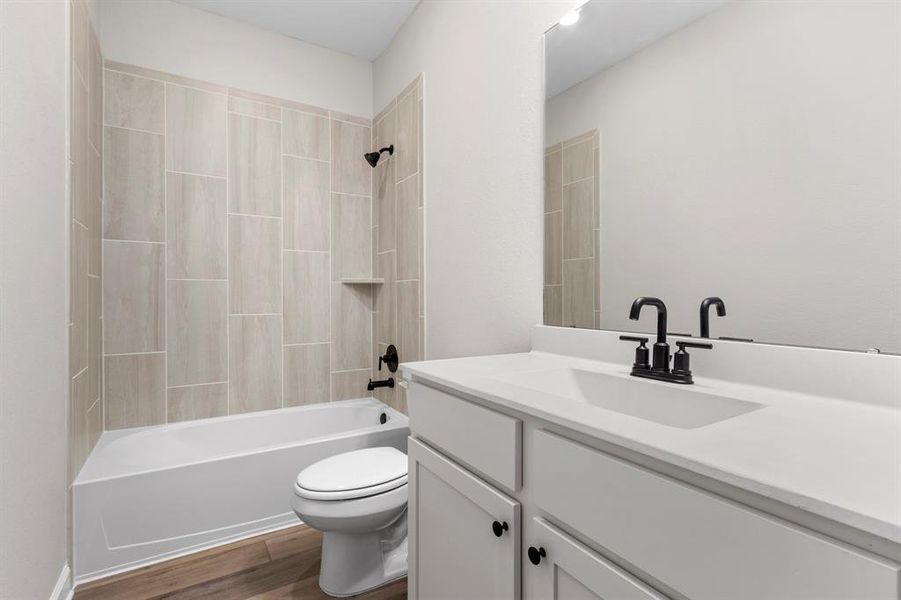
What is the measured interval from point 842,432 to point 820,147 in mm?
547

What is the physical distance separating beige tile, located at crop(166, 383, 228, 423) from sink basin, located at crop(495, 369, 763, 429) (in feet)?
6.50

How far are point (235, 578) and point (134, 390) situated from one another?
1.13 meters

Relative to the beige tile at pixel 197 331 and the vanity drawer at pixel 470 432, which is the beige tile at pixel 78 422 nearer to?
the beige tile at pixel 197 331

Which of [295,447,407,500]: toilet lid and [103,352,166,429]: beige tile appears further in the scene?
[103,352,166,429]: beige tile

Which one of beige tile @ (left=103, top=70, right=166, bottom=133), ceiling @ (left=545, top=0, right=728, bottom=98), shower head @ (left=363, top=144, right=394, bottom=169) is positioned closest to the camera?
ceiling @ (left=545, top=0, right=728, bottom=98)

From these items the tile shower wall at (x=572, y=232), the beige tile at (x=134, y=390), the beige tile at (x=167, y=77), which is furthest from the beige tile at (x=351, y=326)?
the tile shower wall at (x=572, y=232)

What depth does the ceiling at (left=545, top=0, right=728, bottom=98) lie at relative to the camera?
1091 mm

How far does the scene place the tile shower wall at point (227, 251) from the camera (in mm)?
2188

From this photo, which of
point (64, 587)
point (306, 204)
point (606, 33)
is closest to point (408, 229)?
point (306, 204)

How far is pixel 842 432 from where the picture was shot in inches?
23.9

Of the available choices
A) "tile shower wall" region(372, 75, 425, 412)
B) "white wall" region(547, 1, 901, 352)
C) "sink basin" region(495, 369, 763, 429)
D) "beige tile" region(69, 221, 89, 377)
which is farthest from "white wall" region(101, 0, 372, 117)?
"sink basin" region(495, 369, 763, 429)

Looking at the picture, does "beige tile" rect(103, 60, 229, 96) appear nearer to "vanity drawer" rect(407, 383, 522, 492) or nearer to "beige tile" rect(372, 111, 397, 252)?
"beige tile" rect(372, 111, 397, 252)

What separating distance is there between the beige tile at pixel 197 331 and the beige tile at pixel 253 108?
39.3 inches

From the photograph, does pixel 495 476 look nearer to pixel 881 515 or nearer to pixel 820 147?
pixel 881 515
